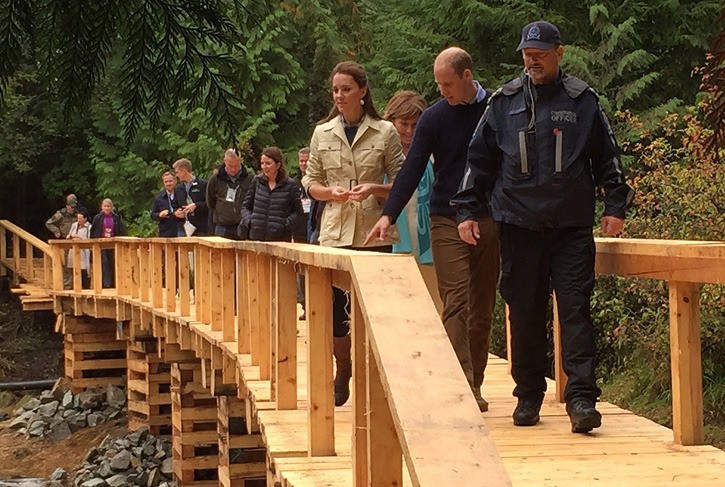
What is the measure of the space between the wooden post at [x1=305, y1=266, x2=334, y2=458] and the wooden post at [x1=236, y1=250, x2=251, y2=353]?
9.53 ft

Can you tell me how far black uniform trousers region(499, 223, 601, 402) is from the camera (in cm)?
552

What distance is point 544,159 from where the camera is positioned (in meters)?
5.38

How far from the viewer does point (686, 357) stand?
17.5ft

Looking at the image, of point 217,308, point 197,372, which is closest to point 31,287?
point 197,372

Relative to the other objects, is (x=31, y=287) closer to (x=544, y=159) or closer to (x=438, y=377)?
(x=544, y=159)

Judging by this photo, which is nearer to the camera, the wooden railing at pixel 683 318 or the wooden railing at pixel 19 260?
the wooden railing at pixel 683 318

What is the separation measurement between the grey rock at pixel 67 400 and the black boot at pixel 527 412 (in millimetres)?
18628

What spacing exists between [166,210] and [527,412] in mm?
10663

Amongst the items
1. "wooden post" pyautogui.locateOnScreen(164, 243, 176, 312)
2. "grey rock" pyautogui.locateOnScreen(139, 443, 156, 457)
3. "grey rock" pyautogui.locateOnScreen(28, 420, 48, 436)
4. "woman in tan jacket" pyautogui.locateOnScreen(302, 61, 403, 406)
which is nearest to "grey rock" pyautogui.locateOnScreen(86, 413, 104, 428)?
"grey rock" pyautogui.locateOnScreen(28, 420, 48, 436)

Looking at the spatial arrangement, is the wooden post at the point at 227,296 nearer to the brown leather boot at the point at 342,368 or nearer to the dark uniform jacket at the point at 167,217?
the brown leather boot at the point at 342,368

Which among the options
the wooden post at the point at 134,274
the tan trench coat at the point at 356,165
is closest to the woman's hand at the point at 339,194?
the tan trench coat at the point at 356,165

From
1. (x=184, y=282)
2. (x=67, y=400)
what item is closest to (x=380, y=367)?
(x=184, y=282)

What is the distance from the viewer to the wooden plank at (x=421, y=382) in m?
2.65

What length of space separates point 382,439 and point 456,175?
2.86 meters
